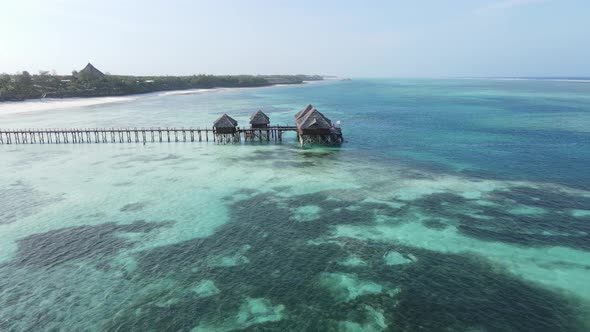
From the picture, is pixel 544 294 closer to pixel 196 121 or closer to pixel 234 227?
pixel 234 227

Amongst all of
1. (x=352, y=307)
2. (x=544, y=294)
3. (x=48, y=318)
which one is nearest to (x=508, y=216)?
(x=544, y=294)

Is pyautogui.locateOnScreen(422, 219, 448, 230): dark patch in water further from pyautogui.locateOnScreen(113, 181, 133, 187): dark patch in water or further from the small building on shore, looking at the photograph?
the small building on shore

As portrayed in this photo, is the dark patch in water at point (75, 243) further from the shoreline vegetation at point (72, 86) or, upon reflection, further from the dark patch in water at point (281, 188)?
the shoreline vegetation at point (72, 86)

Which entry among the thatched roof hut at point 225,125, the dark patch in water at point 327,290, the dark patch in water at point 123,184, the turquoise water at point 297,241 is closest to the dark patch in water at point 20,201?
the turquoise water at point 297,241

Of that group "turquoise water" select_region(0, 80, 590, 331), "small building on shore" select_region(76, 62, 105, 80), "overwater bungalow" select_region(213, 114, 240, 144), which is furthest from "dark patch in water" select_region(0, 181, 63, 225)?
"small building on shore" select_region(76, 62, 105, 80)

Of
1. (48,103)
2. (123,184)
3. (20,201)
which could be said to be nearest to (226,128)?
(123,184)

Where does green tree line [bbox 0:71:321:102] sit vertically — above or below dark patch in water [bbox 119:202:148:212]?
above
